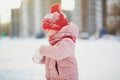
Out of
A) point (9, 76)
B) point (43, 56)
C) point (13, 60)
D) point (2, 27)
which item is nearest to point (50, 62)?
point (43, 56)

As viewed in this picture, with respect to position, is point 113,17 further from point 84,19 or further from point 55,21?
point 55,21

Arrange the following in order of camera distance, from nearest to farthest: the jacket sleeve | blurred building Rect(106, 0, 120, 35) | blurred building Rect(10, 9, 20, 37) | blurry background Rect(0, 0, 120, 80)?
the jacket sleeve, blurry background Rect(0, 0, 120, 80), blurred building Rect(10, 9, 20, 37), blurred building Rect(106, 0, 120, 35)

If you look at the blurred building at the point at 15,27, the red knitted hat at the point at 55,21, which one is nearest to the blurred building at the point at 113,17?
the blurred building at the point at 15,27

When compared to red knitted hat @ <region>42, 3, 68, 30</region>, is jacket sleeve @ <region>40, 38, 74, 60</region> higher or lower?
lower

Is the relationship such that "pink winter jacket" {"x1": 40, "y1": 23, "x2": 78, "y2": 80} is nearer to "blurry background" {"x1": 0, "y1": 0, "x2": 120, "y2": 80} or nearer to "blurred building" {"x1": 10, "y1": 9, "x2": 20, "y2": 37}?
"blurry background" {"x1": 0, "y1": 0, "x2": 120, "y2": 80}

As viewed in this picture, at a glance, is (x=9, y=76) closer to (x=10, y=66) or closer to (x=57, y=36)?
(x=10, y=66)

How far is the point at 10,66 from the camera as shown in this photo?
Result: 4.45ft

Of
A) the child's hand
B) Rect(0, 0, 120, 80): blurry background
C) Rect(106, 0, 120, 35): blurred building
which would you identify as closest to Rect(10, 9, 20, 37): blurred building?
Rect(0, 0, 120, 80): blurry background

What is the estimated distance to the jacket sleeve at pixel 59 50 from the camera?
2.41ft

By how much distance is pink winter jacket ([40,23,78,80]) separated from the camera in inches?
29.0

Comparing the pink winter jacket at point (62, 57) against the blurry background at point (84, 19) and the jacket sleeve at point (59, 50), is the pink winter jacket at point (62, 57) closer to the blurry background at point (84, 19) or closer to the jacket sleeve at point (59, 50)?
the jacket sleeve at point (59, 50)

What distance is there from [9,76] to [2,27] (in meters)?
1.49

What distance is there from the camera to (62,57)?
2.43 feet

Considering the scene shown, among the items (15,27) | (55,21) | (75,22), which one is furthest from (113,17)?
(55,21)
